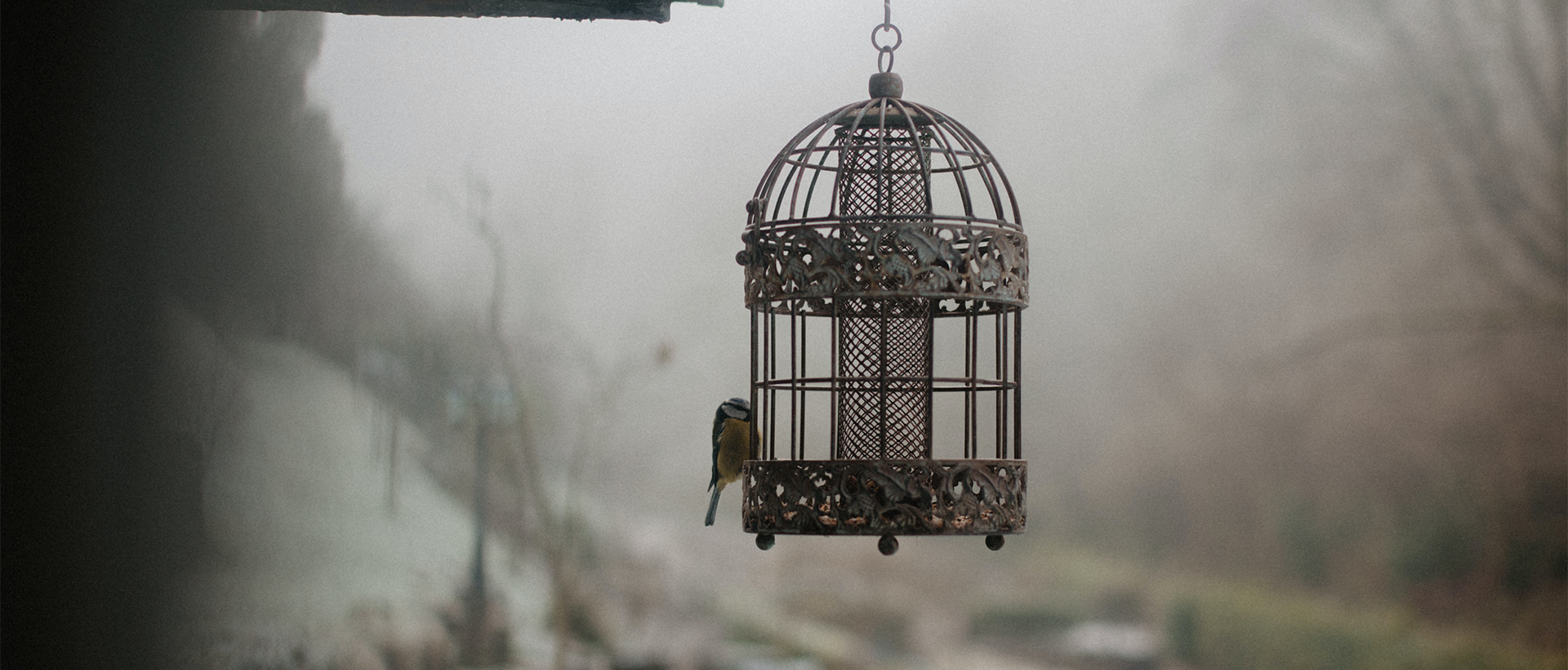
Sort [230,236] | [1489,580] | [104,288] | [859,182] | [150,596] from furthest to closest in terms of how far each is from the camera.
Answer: [1489,580] < [230,236] < [150,596] < [104,288] < [859,182]

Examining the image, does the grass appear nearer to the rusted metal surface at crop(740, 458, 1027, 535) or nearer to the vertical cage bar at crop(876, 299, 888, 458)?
the vertical cage bar at crop(876, 299, 888, 458)

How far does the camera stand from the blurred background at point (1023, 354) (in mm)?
4766

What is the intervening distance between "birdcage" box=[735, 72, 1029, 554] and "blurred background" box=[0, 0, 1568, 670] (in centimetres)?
278

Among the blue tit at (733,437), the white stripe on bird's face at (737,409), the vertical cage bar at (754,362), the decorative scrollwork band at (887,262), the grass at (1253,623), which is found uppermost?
the decorative scrollwork band at (887,262)

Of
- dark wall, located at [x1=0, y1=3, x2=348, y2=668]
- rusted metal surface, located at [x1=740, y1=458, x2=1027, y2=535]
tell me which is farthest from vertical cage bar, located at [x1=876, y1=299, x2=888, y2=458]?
dark wall, located at [x1=0, y1=3, x2=348, y2=668]

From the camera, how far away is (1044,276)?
17.3 ft

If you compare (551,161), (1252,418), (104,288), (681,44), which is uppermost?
(681,44)

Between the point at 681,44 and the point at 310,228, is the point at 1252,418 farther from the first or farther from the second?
the point at 310,228

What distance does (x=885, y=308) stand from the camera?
2.37 metres

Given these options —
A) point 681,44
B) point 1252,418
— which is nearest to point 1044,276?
point 1252,418

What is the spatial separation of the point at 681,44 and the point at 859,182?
3122 millimetres

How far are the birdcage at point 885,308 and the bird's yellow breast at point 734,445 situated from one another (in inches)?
5.4

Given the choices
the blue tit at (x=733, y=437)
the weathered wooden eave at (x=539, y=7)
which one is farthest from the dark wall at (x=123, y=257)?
the blue tit at (x=733, y=437)

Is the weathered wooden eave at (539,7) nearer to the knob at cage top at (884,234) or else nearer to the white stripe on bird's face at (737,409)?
the knob at cage top at (884,234)
